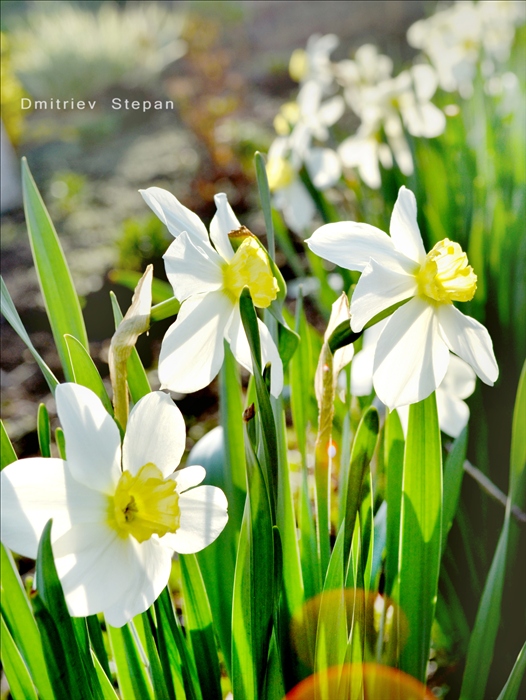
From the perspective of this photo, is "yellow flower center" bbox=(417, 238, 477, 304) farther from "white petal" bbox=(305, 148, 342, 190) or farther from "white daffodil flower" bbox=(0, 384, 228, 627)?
"white petal" bbox=(305, 148, 342, 190)

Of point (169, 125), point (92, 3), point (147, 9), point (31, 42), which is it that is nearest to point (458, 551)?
point (169, 125)

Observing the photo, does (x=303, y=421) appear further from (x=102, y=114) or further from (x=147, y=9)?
(x=147, y=9)

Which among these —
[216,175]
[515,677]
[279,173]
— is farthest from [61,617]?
[216,175]

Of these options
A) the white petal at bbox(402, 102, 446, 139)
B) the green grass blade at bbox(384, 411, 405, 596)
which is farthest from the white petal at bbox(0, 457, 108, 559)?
the white petal at bbox(402, 102, 446, 139)

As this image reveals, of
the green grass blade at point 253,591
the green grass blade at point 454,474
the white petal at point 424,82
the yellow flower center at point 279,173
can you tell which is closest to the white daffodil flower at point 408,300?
the green grass blade at point 253,591

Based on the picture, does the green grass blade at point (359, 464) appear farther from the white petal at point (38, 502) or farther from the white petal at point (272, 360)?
the white petal at point (38, 502)

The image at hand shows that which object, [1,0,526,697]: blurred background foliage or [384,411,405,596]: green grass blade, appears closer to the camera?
[384,411,405,596]: green grass blade
